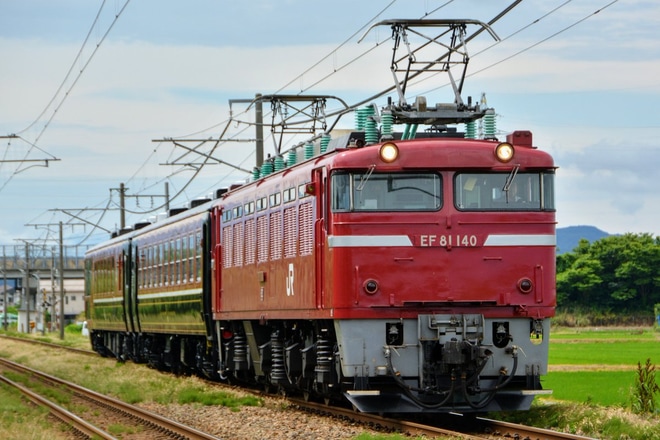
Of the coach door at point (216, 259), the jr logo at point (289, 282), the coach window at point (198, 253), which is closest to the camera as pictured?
the jr logo at point (289, 282)

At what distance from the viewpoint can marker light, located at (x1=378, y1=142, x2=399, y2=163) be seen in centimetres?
1572

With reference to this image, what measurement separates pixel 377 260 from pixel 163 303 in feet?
49.6

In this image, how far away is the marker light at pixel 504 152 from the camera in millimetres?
15836

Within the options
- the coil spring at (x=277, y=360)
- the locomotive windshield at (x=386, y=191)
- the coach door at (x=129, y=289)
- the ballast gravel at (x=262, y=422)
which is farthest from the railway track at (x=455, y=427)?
the coach door at (x=129, y=289)

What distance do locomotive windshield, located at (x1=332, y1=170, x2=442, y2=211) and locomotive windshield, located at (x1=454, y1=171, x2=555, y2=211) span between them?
12.6 inches

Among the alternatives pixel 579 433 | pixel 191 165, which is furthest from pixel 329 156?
pixel 191 165

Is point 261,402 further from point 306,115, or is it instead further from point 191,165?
point 191,165

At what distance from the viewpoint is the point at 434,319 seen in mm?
15414

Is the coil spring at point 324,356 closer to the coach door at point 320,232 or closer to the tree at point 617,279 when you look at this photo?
the coach door at point 320,232

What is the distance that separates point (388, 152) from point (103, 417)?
7667 millimetres

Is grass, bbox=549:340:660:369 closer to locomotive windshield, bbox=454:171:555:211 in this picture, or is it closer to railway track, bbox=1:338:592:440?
railway track, bbox=1:338:592:440

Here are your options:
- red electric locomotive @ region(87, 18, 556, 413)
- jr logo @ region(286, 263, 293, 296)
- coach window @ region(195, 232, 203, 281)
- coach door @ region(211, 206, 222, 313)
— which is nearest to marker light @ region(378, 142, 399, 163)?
red electric locomotive @ region(87, 18, 556, 413)

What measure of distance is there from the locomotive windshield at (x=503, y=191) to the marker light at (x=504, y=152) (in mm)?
216

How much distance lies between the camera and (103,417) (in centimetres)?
2072
